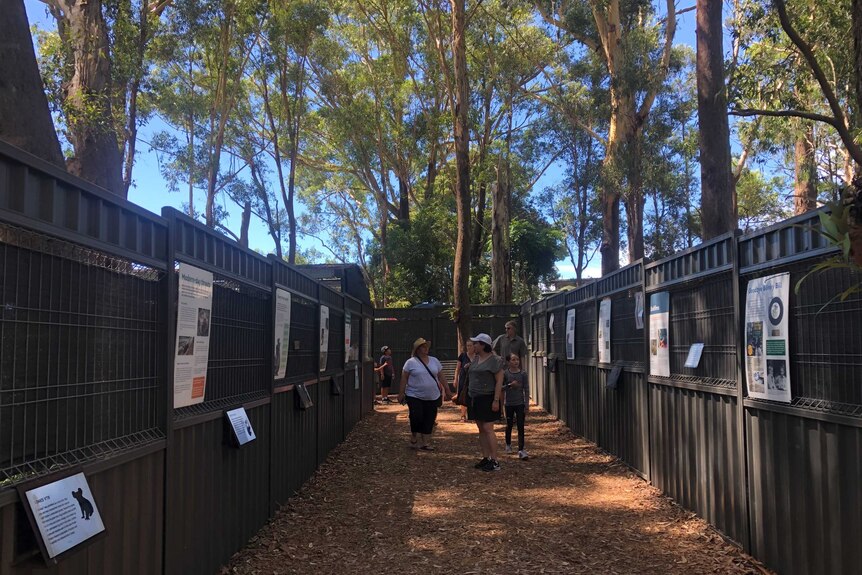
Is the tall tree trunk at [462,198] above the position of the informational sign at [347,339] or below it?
above

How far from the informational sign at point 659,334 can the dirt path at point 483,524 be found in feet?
4.42

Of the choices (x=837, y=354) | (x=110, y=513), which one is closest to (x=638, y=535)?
(x=837, y=354)

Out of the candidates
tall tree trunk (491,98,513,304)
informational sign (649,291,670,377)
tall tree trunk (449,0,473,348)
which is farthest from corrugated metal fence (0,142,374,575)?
tall tree trunk (491,98,513,304)

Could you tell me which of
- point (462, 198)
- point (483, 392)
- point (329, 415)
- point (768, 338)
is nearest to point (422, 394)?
point (329, 415)

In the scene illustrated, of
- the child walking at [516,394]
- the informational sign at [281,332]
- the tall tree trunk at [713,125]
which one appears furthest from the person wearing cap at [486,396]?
the tall tree trunk at [713,125]

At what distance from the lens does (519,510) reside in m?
6.63

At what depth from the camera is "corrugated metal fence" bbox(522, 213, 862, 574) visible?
12.8 feet

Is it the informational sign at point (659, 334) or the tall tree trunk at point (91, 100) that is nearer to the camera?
the informational sign at point (659, 334)

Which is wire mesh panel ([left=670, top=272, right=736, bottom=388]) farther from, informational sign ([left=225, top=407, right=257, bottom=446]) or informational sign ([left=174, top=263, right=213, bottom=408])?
informational sign ([left=174, top=263, right=213, bottom=408])

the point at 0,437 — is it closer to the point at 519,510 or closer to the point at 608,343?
the point at 519,510

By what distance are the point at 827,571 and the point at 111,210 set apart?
4.45m

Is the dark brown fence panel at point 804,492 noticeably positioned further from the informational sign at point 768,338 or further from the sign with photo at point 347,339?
the sign with photo at point 347,339

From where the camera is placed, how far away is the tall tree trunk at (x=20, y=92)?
6309 mm

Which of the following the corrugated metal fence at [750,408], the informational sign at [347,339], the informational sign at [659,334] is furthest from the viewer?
the informational sign at [347,339]
